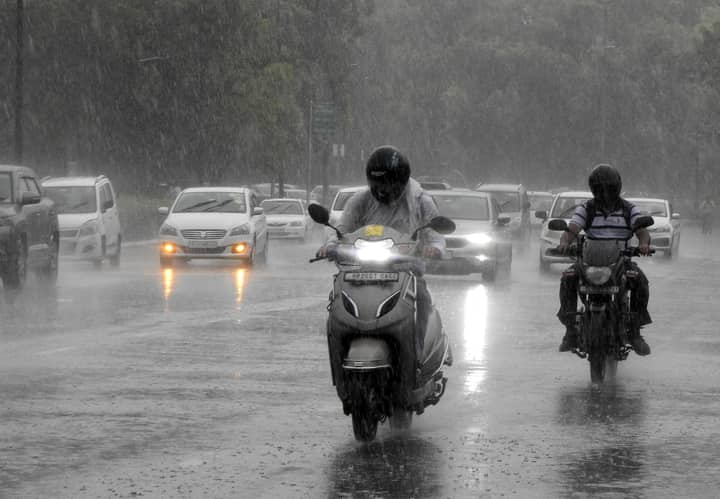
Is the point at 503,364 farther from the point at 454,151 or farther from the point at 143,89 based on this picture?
the point at 454,151

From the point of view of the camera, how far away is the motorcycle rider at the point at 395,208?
31.1 feet

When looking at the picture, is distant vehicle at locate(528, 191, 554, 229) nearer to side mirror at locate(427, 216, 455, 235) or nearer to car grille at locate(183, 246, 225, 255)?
car grille at locate(183, 246, 225, 255)

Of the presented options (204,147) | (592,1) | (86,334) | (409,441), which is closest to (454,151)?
(592,1)

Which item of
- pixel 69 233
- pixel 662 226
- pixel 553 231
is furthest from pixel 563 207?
pixel 69 233

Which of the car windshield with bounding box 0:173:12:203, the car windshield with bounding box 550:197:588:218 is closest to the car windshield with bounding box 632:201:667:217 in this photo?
the car windshield with bounding box 550:197:588:218

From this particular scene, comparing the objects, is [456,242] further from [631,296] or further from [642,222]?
[642,222]

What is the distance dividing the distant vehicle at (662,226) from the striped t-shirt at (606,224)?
24.0 m

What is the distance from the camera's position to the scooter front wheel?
906 centimetres

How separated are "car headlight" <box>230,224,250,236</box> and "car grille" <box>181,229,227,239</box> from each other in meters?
0.20

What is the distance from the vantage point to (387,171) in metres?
9.51

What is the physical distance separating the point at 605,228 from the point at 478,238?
591 inches

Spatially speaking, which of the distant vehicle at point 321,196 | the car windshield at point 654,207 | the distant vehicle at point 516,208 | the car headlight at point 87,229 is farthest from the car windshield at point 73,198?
the distant vehicle at point 321,196

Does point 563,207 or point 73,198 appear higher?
point 73,198

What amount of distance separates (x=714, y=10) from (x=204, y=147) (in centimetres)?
4816
